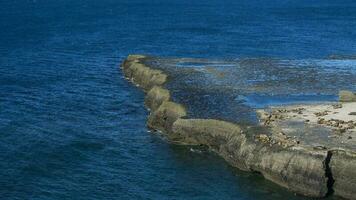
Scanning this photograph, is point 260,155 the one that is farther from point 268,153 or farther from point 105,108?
point 105,108

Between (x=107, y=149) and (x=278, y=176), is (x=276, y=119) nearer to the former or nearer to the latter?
(x=278, y=176)

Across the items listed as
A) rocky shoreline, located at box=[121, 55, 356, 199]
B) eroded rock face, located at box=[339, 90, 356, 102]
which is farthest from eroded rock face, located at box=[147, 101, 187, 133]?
eroded rock face, located at box=[339, 90, 356, 102]

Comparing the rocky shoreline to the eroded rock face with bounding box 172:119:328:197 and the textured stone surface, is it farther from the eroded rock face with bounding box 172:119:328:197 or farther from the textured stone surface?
the textured stone surface

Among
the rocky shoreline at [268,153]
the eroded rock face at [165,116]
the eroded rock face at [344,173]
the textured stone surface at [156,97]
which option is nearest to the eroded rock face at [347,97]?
the rocky shoreline at [268,153]

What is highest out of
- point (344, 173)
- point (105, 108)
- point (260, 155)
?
point (344, 173)

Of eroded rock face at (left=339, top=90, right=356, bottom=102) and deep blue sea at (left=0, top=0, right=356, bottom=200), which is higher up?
eroded rock face at (left=339, top=90, right=356, bottom=102)

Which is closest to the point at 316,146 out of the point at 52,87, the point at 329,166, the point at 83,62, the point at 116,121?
the point at 329,166

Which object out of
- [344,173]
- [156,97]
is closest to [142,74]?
[156,97]

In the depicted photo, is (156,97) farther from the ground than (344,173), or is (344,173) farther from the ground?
(344,173)
